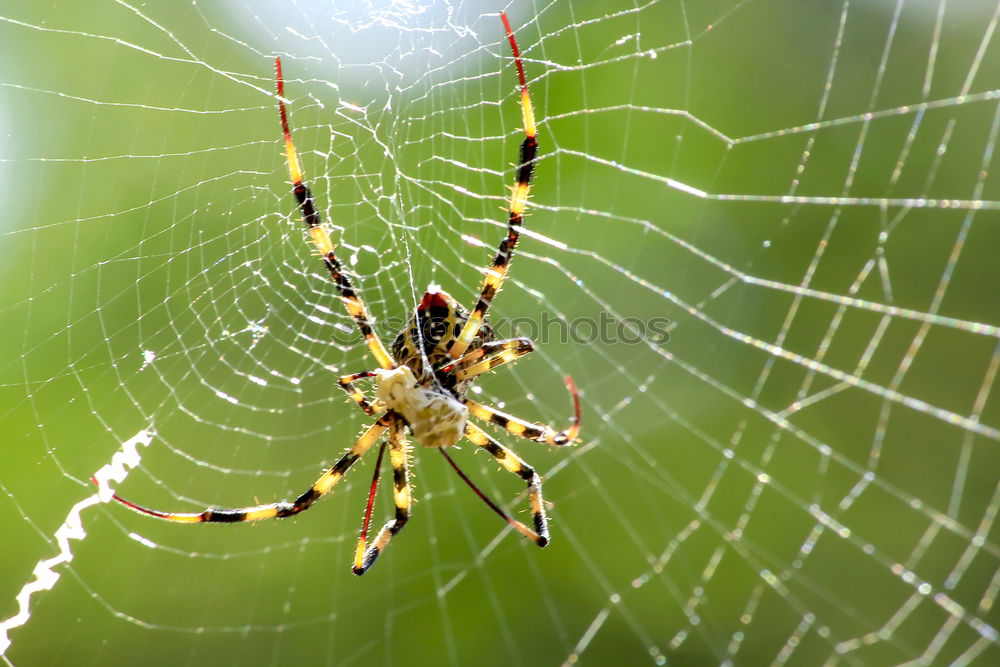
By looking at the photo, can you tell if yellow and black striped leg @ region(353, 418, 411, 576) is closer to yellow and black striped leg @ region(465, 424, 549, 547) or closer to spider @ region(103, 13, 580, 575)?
spider @ region(103, 13, 580, 575)

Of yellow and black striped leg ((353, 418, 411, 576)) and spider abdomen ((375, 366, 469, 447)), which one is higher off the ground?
spider abdomen ((375, 366, 469, 447))

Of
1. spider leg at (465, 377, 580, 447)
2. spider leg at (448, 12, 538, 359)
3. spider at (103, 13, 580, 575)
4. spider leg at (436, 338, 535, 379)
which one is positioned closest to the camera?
spider at (103, 13, 580, 575)

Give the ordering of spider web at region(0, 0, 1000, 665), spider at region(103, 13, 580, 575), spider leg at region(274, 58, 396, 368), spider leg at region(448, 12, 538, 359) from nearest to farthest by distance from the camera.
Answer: spider leg at region(274, 58, 396, 368), spider at region(103, 13, 580, 575), spider leg at region(448, 12, 538, 359), spider web at region(0, 0, 1000, 665)

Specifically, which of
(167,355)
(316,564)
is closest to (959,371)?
(316,564)

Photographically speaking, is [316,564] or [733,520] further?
[733,520]

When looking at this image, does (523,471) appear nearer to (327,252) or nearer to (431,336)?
(431,336)

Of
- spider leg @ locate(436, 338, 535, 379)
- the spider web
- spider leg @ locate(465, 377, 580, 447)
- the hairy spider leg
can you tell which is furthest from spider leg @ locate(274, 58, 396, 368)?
the spider web

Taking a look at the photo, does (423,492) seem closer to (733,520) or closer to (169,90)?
(733,520)
